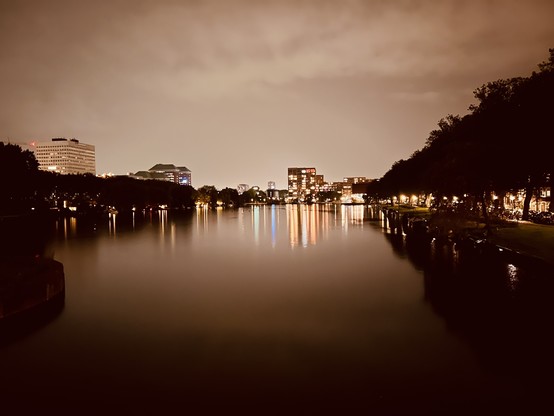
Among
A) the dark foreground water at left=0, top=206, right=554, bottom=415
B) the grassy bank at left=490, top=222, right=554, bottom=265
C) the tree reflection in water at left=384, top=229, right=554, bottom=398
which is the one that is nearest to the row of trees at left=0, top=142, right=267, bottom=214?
the dark foreground water at left=0, top=206, right=554, bottom=415

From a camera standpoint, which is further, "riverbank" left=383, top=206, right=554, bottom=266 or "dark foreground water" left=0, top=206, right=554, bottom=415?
"riverbank" left=383, top=206, right=554, bottom=266

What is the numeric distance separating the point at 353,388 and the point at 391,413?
5.49 ft

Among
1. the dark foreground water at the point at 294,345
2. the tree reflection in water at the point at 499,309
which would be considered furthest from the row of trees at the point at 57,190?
the tree reflection in water at the point at 499,309

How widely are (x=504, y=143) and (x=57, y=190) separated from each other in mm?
125539

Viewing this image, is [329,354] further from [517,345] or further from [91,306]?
[91,306]

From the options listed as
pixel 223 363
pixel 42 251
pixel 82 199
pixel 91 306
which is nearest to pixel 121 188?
pixel 82 199

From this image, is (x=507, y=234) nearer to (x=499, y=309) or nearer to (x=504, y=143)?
(x=504, y=143)

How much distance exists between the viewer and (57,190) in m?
132

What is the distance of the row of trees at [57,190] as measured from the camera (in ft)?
279

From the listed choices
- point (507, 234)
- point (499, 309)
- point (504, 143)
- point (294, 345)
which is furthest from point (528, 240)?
point (294, 345)

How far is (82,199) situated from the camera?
145750 mm

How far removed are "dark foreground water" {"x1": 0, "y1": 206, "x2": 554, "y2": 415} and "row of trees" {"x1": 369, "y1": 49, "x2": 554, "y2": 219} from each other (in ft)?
40.0

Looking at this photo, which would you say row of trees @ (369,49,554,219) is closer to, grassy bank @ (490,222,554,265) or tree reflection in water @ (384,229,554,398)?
grassy bank @ (490,222,554,265)

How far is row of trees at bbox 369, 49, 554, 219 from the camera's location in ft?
116
